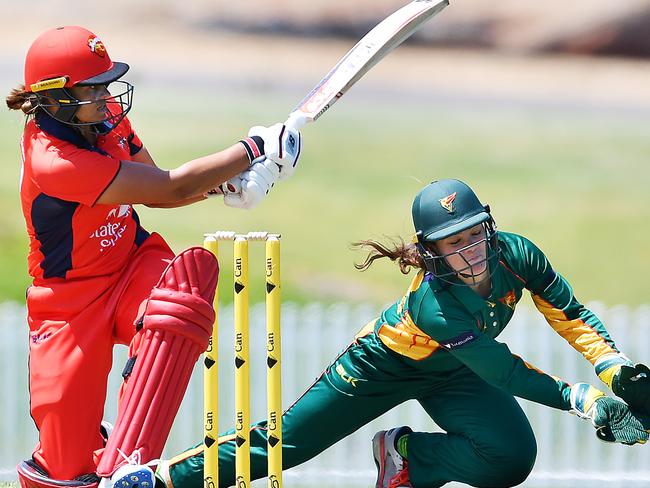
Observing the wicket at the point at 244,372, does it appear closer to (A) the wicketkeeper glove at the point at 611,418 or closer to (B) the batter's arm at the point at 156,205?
(B) the batter's arm at the point at 156,205

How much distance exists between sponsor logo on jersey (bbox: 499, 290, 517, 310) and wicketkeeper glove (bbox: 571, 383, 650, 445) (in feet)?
1.60

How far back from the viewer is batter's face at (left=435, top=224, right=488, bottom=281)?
3.73 meters

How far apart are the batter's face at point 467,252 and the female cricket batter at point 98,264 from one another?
0.55m

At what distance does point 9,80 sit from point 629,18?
8191 millimetres

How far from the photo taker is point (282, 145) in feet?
12.6

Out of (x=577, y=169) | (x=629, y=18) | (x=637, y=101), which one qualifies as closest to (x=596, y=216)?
(x=577, y=169)

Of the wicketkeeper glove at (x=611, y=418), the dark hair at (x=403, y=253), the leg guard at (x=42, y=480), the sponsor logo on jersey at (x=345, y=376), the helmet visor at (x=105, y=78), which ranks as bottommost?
the leg guard at (x=42, y=480)

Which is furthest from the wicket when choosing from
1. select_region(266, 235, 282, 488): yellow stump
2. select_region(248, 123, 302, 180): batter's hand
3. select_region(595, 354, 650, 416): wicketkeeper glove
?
select_region(595, 354, 650, 416): wicketkeeper glove

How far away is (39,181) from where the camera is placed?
3750 millimetres

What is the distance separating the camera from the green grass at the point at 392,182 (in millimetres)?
11477

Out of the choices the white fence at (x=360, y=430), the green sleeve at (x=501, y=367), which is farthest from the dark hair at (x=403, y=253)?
the white fence at (x=360, y=430)

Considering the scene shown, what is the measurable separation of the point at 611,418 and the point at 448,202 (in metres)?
0.79

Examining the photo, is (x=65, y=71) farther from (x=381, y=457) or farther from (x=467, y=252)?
(x=381, y=457)

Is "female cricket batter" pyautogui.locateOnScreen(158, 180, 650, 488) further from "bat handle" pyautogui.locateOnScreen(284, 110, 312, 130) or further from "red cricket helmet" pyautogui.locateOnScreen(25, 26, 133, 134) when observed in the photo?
"red cricket helmet" pyautogui.locateOnScreen(25, 26, 133, 134)
